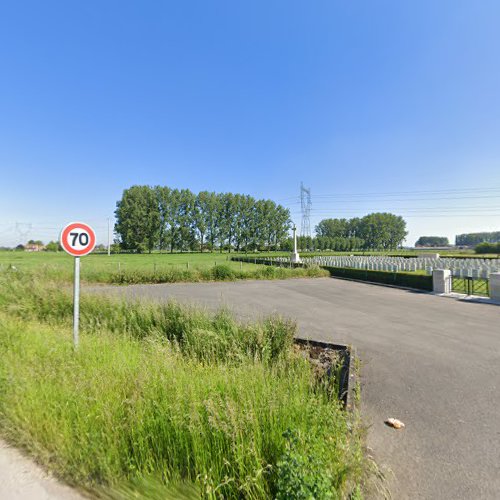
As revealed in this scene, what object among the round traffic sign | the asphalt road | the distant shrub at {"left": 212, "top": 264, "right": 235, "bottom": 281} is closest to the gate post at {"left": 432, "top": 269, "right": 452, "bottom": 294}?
the asphalt road

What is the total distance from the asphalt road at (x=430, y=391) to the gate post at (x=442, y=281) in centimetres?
440

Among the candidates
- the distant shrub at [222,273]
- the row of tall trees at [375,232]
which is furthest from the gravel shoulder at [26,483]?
the row of tall trees at [375,232]

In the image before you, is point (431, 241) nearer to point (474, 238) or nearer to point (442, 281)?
point (474, 238)

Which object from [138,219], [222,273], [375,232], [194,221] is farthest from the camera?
[375,232]

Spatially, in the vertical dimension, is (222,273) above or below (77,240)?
below

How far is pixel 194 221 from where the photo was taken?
9638 cm

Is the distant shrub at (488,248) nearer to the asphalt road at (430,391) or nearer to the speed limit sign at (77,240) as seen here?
the asphalt road at (430,391)

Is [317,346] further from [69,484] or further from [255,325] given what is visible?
[69,484]

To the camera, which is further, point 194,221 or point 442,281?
point 194,221

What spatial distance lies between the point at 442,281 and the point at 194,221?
8835 cm

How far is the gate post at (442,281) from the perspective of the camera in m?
14.0

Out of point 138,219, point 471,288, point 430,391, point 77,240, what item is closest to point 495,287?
point 471,288

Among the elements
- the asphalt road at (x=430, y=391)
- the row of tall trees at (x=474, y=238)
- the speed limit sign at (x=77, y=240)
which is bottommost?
the asphalt road at (x=430, y=391)

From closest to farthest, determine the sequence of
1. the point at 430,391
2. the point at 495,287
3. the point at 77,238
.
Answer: the point at 430,391, the point at 77,238, the point at 495,287
